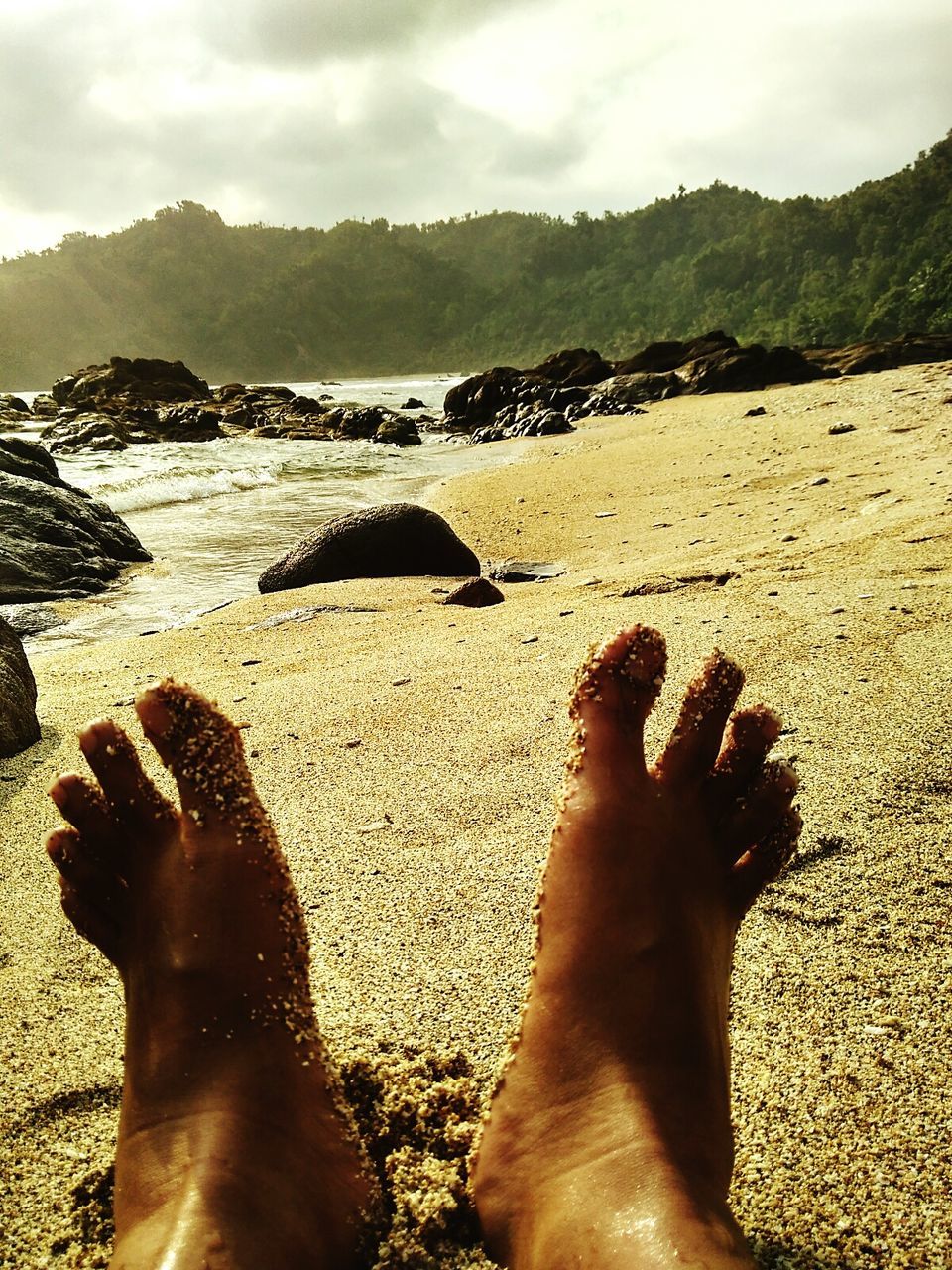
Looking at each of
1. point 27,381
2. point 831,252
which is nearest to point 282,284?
point 27,381

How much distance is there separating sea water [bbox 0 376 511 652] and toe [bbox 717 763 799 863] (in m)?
4.06

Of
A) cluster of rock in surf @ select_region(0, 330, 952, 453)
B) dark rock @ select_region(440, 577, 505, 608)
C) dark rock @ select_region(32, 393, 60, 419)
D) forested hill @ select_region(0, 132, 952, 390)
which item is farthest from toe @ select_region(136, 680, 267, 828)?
forested hill @ select_region(0, 132, 952, 390)

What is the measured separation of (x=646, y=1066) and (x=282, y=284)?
12348cm

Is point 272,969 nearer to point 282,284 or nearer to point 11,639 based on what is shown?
point 11,639

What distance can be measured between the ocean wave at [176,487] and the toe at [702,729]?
9825 millimetres

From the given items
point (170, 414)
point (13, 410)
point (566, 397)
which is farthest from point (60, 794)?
point (13, 410)

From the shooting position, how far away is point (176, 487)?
11.3 metres

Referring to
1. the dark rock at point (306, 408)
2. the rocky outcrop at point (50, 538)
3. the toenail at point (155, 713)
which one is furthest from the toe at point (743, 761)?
the dark rock at point (306, 408)

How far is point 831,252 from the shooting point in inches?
2434

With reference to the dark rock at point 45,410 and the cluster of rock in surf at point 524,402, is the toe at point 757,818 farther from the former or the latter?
the dark rock at point 45,410

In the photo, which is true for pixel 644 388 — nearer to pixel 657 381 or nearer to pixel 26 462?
pixel 657 381

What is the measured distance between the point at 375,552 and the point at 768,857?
4336 millimetres

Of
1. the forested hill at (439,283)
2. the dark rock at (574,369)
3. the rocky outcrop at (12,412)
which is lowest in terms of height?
the dark rock at (574,369)

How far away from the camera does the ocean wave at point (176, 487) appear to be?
34.0 ft
